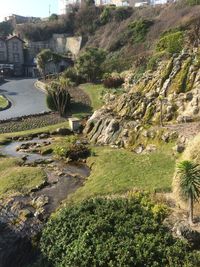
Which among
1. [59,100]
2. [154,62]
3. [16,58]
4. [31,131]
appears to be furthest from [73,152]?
[16,58]

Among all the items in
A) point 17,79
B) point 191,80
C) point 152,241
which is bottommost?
point 17,79

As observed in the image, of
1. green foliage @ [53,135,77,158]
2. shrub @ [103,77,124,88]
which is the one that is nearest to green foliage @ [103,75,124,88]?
shrub @ [103,77,124,88]

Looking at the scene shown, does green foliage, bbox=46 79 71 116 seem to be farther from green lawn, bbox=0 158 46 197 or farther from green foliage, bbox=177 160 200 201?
green foliage, bbox=177 160 200 201

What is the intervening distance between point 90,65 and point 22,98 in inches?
456

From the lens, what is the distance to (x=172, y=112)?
125ft

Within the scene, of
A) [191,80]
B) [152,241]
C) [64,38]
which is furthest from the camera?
[64,38]

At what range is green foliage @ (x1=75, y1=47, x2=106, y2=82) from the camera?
2613 inches

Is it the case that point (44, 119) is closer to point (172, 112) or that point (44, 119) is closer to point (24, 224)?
point (172, 112)

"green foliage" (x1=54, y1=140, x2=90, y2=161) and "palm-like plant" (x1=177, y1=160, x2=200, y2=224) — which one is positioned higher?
"palm-like plant" (x1=177, y1=160, x2=200, y2=224)

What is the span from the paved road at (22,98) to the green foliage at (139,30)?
2070 centimetres

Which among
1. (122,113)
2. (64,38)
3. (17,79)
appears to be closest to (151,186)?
(122,113)

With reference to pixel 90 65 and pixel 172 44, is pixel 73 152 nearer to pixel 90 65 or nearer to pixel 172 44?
pixel 172 44

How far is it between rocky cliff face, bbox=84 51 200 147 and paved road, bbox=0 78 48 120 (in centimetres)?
1327

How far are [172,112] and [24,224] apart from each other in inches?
773
